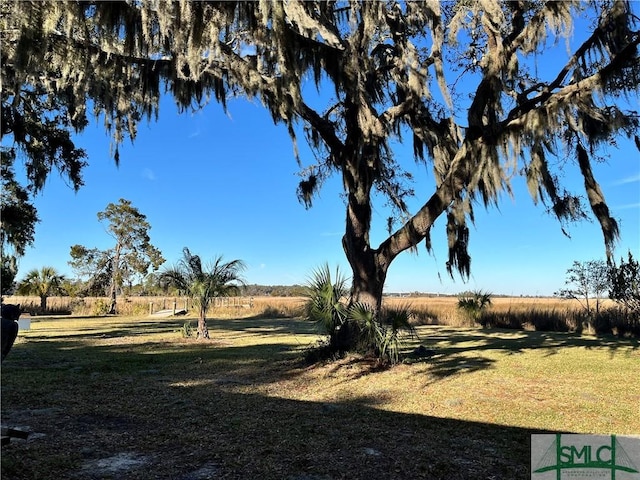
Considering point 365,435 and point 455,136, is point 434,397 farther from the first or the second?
point 455,136

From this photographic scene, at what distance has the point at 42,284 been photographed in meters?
28.2

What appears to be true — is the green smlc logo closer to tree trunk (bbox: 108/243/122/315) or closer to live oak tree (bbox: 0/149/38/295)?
live oak tree (bbox: 0/149/38/295)

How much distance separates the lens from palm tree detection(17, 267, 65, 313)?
2811cm

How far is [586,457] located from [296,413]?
2464 mm

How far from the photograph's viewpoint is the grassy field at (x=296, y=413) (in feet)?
10.3

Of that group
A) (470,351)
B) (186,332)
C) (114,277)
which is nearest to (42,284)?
(114,277)

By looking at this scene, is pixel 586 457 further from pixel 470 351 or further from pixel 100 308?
pixel 100 308

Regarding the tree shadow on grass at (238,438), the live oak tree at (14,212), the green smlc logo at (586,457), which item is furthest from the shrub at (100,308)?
the green smlc logo at (586,457)

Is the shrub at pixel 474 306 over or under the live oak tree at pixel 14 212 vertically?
under

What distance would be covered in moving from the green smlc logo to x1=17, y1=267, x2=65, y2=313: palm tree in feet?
98.5

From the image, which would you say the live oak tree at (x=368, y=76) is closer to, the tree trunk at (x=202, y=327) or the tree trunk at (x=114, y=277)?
the tree trunk at (x=202, y=327)

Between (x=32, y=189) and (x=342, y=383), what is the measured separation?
812 cm

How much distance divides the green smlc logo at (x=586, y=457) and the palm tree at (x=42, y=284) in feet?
98.5

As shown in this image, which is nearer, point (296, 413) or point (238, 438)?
point (238, 438)
